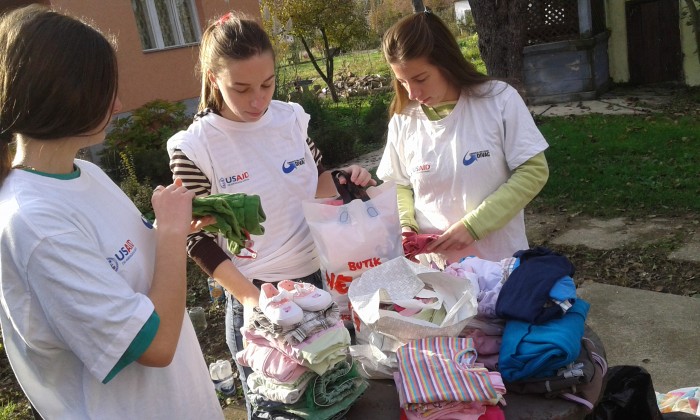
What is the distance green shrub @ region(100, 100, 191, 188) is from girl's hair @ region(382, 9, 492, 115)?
5.97m

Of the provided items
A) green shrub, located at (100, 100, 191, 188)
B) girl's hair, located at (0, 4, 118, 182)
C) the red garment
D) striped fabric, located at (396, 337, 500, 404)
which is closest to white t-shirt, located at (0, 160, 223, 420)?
girl's hair, located at (0, 4, 118, 182)

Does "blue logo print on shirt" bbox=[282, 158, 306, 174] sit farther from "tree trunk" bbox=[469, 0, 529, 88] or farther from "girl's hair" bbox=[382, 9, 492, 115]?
"tree trunk" bbox=[469, 0, 529, 88]

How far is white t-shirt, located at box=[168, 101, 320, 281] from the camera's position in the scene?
2.12 meters

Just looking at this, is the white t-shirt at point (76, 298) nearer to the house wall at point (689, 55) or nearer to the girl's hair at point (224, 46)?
the girl's hair at point (224, 46)

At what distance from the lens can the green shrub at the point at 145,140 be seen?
8.06 meters

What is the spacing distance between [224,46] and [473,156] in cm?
101

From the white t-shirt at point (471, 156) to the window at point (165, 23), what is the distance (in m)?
10.2

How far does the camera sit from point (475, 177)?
243 cm

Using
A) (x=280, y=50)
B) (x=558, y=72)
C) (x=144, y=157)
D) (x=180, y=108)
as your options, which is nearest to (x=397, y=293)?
(x=144, y=157)

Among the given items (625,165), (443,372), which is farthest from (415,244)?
(625,165)

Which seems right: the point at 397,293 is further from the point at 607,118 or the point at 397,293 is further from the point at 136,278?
the point at 607,118

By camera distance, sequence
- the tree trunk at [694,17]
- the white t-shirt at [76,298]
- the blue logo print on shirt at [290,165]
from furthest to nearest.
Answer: the tree trunk at [694,17]
the blue logo print on shirt at [290,165]
the white t-shirt at [76,298]

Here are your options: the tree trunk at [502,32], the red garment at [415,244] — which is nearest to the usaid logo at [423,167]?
the red garment at [415,244]

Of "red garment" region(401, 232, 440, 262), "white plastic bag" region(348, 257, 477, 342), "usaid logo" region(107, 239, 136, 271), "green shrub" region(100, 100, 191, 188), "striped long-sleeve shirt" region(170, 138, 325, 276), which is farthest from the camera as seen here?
"green shrub" region(100, 100, 191, 188)
